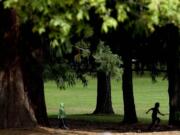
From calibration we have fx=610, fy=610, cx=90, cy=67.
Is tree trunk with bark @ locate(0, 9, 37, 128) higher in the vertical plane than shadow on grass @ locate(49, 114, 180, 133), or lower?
higher

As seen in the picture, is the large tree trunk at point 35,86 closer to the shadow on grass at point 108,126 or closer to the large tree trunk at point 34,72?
the large tree trunk at point 34,72

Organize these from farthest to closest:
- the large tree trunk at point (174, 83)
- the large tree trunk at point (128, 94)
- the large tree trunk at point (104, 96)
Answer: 1. the large tree trunk at point (104, 96)
2. the large tree trunk at point (128, 94)
3. the large tree trunk at point (174, 83)

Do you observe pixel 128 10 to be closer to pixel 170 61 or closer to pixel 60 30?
pixel 60 30

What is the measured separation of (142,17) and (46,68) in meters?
20.7

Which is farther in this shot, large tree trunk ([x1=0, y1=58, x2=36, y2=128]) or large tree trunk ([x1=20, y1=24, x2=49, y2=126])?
large tree trunk ([x1=20, y1=24, x2=49, y2=126])

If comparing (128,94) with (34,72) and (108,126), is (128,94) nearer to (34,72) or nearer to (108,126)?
(108,126)

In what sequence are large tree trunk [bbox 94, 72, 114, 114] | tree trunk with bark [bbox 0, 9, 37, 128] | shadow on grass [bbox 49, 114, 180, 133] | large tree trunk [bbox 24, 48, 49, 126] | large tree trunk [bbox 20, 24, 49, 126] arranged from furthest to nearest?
large tree trunk [bbox 94, 72, 114, 114]
shadow on grass [bbox 49, 114, 180, 133]
large tree trunk [bbox 24, 48, 49, 126]
large tree trunk [bbox 20, 24, 49, 126]
tree trunk with bark [bbox 0, 9, 37, 128]

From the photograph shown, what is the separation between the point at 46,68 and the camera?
26.7 m

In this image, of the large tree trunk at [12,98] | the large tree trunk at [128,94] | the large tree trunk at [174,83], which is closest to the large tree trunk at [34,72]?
the large tree trunk at [12,98]

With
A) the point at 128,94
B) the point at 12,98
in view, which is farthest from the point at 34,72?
the point at 128,94

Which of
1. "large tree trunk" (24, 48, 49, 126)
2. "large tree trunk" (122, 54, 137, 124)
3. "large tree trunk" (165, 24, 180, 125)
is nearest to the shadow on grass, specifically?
"large tree trunk" (165, 24, 180, 125)

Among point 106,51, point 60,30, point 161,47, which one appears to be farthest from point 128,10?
point 106,51

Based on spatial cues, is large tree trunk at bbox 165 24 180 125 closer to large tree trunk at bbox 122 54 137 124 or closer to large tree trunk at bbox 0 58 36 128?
large tree trunk at bbox 122 54 137 124

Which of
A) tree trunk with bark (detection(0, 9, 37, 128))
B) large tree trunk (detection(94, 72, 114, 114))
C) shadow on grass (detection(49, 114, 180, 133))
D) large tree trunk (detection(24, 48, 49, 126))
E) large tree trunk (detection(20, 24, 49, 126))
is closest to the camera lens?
tree trunk with bark (detection(0, 9, 37, 128))
